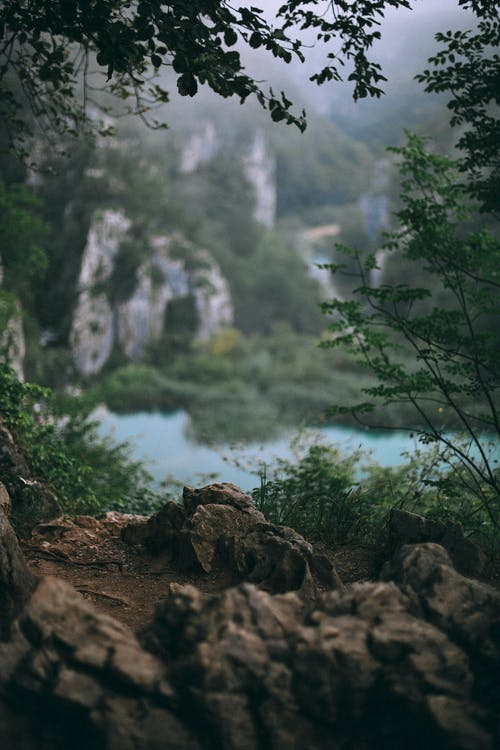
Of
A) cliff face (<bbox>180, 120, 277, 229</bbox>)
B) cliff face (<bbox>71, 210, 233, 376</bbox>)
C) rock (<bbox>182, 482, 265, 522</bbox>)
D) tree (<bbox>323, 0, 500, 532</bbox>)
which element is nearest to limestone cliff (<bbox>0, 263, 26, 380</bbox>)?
rock (<bbox>182, 482, 265, 522</bbox>)

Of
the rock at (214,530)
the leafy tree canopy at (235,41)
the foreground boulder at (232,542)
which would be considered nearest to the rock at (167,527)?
the foreground boulder at (232,542)

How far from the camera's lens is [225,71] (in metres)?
3.16

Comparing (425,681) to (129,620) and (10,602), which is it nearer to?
(129,620)

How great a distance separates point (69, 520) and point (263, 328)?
3581cm

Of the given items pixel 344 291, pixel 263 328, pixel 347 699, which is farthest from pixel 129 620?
pixel 344 291

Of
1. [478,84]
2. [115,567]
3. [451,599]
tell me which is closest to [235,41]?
[478,84]

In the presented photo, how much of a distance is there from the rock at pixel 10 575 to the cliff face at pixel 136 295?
21.6 metres

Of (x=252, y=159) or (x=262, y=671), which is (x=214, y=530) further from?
(x=252, y=159)

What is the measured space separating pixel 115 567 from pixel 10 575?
0.92 meters

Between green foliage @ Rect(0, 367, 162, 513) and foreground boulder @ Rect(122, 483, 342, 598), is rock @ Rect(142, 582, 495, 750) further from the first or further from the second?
green foliage @ Rect(0, 367, 162, 513)

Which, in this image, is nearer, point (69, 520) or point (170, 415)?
point (69, 520)

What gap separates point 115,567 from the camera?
4016 millimetres

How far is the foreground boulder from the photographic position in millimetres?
3459

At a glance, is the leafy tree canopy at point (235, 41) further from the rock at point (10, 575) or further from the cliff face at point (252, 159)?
the cliff face at point (252, 159)
